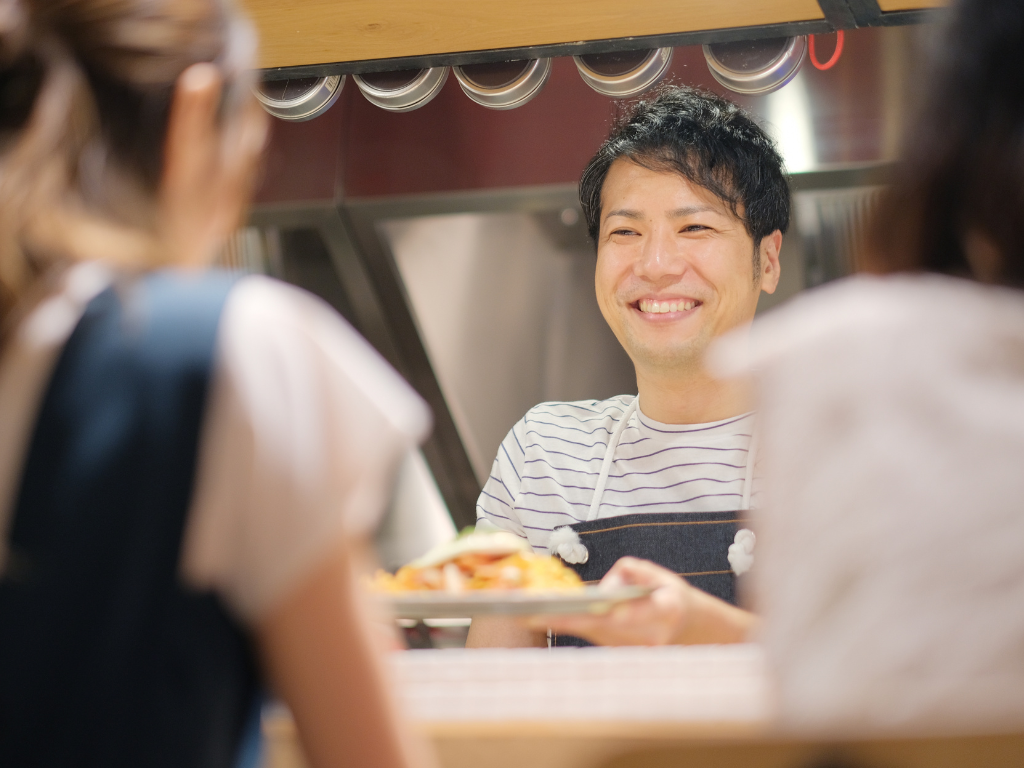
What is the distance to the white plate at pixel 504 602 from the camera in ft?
3.67

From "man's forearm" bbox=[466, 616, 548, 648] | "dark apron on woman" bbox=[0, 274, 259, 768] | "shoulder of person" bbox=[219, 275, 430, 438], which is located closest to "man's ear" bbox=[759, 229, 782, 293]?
A: "man's forearm" bbox=[466, 616, 548, 648]

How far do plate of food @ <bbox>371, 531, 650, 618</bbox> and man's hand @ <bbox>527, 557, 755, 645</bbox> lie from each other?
4 centimetres

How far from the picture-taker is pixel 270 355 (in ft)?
1.95

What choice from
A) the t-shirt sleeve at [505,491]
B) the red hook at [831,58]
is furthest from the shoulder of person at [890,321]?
the red hook at [831,58]

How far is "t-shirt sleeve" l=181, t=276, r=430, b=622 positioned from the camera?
1.90 ft

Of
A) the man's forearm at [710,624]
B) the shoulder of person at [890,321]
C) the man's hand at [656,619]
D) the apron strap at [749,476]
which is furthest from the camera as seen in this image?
the apron strap at [749,476]

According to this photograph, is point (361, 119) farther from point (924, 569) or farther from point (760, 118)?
point (924, 569)

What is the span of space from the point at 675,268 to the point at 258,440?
1618 millimetres

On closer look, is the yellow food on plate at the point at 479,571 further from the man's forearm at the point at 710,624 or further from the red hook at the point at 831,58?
the red hook at the point at 831,58

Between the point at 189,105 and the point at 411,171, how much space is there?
2.06 meters

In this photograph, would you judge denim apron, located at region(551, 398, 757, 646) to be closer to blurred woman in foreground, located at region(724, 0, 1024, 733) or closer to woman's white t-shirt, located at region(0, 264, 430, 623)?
blurred woman in foreground, located at region(724, 0, 1024, 733)

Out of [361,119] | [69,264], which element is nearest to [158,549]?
[69,264]

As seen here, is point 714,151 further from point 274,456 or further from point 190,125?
point 274,456

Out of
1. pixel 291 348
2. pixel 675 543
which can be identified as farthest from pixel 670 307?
pixel 291 348
